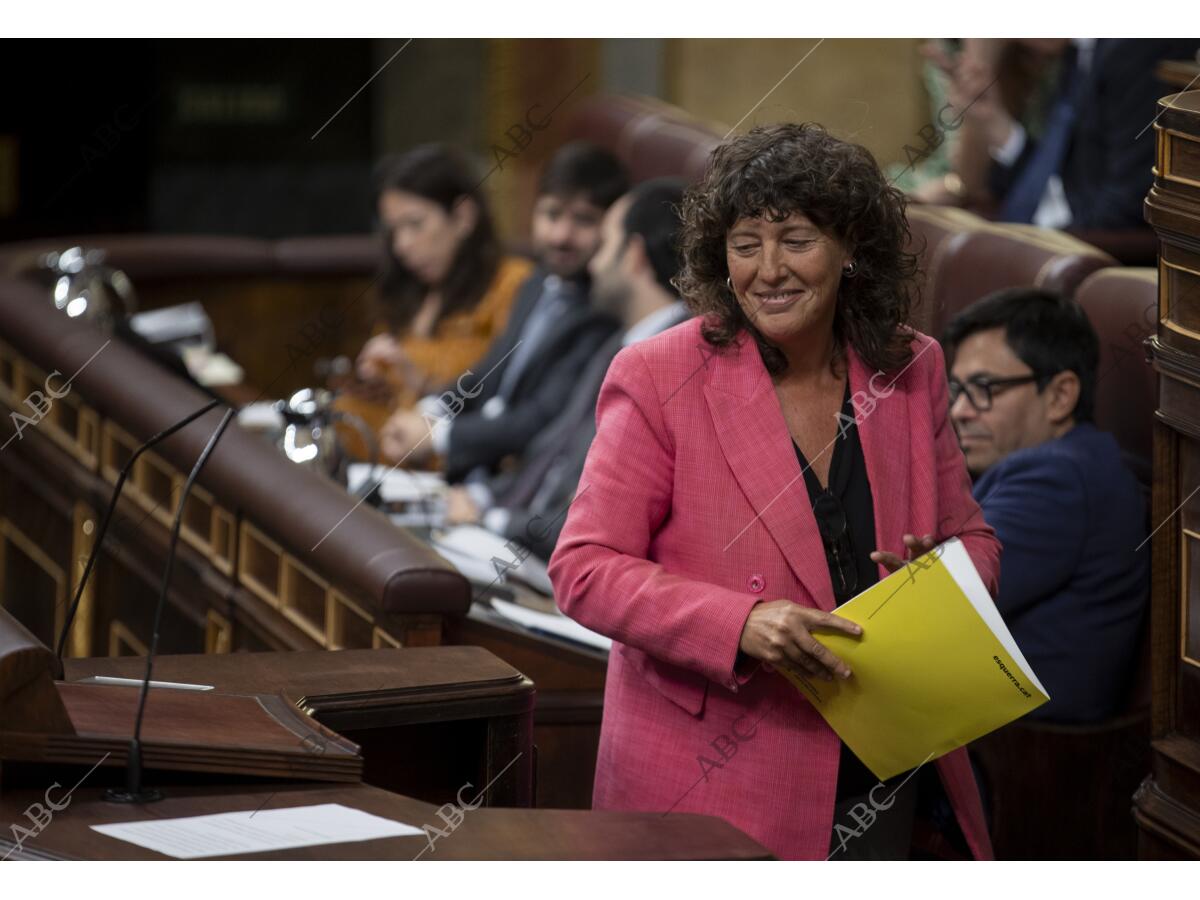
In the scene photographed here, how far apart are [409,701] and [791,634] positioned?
480 mm

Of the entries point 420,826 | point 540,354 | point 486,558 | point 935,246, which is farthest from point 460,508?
point 420,826

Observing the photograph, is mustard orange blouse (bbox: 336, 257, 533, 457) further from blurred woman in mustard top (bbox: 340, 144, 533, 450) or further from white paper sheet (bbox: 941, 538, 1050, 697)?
white paper sheet (bbox: 941, 538, 1050, 697)

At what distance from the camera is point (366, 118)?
9.19 m

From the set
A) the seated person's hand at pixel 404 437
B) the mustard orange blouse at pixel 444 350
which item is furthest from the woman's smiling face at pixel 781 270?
the mustard orange blouse at pixel 444 350

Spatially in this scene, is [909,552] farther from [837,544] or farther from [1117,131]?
[1117,131]

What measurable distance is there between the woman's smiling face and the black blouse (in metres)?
0.14

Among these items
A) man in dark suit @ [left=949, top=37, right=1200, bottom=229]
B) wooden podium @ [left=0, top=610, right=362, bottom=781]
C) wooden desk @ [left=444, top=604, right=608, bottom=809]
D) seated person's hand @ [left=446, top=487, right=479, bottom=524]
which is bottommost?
wooden desk @ [left=444, top=604, right=608, bottom=809]

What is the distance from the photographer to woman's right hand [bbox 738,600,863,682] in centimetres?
214

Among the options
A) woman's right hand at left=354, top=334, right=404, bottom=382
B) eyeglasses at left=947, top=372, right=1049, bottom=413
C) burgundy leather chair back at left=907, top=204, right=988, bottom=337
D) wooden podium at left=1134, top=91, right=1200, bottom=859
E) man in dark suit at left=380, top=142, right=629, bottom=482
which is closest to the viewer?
wooden podium at left=1134, top=91, right=1200, bottom=859

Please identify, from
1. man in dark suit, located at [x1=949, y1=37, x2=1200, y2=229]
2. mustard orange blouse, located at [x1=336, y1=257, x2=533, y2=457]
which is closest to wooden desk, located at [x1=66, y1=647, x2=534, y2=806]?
man in dark suit, located at [x1=949, y1=37, x2=1200, y2=229]
